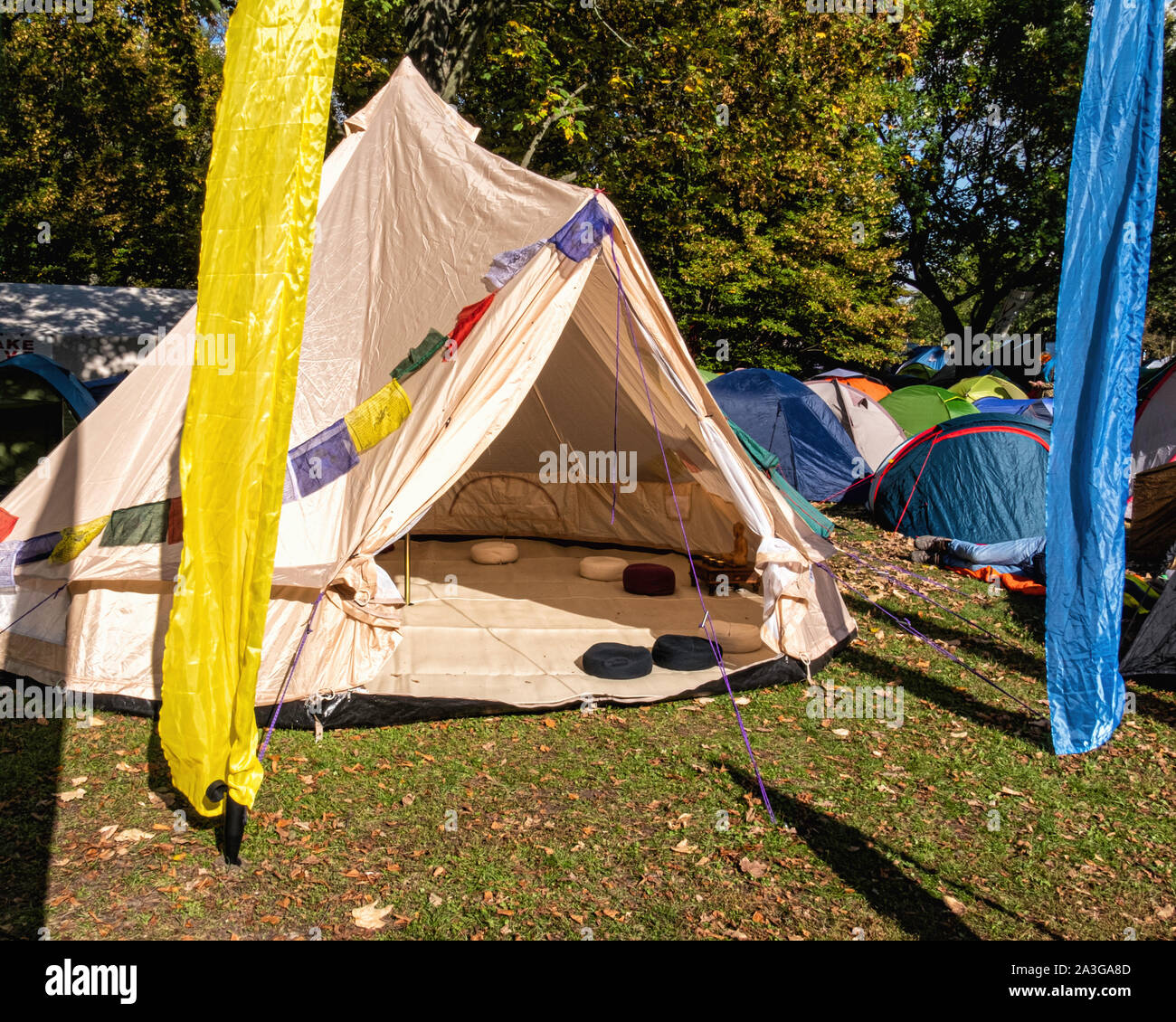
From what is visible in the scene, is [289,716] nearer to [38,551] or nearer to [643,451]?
[38,551]

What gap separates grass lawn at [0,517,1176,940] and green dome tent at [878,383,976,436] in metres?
9.40

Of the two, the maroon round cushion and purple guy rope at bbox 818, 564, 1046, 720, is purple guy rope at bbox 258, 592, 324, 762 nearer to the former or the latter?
purple guy rope at bbox 818, 564, 1046, 720

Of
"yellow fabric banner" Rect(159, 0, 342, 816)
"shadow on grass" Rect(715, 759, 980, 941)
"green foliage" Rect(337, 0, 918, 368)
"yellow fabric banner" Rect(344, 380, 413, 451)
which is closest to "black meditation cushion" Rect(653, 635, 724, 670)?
"shadow on grass" Rect(715, 759, 980, 941)

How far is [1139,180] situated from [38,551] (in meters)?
5.99

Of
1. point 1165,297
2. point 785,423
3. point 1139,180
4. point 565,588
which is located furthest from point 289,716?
point 1165,297

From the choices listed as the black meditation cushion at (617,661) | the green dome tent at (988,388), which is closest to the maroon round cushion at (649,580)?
the black meditation cushion at (617,661)

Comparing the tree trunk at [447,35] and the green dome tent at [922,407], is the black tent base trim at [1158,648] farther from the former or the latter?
the green dome tent at [922,407]

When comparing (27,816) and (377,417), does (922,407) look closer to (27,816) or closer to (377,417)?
(377,417)

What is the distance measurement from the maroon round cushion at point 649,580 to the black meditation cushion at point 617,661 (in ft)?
5.34

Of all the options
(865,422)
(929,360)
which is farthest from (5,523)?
(929,360)

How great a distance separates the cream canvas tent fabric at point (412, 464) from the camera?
5121 millimetres

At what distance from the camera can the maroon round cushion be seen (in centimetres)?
775

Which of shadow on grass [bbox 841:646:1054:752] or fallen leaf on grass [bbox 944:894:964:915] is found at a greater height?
shadow on grass [bbox 841:646:1054:752]

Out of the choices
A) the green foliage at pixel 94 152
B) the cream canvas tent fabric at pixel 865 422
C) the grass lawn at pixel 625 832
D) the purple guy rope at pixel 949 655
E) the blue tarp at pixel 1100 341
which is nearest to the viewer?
the grass lawn at pixel 625 832
